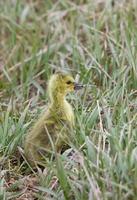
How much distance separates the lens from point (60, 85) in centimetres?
398

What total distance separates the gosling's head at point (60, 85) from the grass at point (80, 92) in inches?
5.1

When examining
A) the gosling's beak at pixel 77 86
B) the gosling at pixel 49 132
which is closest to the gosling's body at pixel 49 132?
the gosling at pixel 49 132

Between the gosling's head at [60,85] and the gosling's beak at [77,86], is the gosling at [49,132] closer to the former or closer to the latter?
the gosling's head at [60,85]

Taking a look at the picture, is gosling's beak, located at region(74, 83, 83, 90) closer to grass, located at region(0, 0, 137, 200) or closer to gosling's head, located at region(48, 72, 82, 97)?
gosling's head, located at region(48, 72, 82, 97)

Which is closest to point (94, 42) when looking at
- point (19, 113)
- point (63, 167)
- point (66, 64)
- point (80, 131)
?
point (66, 64)

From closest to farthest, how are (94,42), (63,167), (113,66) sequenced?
(63,167) < (113,66) < (94,42)

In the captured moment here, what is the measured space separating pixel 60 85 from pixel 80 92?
1.65ft

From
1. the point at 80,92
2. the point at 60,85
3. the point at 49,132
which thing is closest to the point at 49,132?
the point at 49,132

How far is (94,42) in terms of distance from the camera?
5055mm

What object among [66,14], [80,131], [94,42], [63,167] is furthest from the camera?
[66,14]

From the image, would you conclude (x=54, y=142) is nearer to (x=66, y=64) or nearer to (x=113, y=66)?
(x=113, y=66)

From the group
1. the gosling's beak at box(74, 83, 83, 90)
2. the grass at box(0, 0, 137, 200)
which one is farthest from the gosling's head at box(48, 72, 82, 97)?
the grass at box(0, 0, 137, 200)

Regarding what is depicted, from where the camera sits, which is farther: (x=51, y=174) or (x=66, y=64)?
(x=66, y=64)

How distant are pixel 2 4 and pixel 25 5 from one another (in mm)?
189
